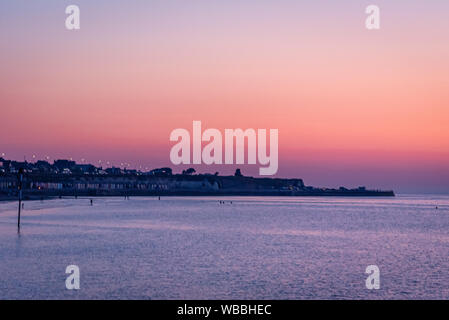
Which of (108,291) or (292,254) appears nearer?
(108,291)

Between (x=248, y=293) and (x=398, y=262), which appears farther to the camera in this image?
(x=398, y=262)

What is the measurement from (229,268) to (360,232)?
4136 centimetres

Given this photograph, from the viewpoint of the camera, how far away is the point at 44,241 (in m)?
51.3

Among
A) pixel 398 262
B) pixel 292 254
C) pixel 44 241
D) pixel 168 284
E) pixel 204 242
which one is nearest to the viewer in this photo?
pixel 168 284

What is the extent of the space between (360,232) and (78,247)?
131 ft

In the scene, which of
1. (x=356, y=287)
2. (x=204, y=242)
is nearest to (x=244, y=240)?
(x=204, y=242)

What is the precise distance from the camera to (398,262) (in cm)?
4288

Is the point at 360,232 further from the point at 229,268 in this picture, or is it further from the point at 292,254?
the point at 229,268

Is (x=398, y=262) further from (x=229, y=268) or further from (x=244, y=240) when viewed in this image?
(x=244, y=240)

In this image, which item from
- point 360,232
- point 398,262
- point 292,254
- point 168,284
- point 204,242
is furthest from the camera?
point 360,232

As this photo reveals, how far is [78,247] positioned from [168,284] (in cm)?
1920
